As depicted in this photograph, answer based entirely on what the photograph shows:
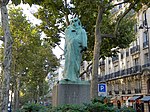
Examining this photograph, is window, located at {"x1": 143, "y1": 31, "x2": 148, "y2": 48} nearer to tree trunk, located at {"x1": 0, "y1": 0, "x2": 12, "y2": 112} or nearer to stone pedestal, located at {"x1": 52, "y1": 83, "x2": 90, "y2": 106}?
tree trunk, located at {"x1": 0, "y1": 0, "x2": 12, "y2": 112}

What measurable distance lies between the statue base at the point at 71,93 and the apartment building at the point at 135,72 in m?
22.0

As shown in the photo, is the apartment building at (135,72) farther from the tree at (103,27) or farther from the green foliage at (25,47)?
the green foliage at (25,47)

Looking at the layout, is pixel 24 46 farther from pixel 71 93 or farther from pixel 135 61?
pixel 71 93

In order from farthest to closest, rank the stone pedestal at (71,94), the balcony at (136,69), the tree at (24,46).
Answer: the balcony at (136,69) < the tree at (24,46) < the stone pedestal at (71,94)

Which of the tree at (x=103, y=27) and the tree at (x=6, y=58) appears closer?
the tree at (x=6, y=58)

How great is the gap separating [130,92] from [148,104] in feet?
17.9

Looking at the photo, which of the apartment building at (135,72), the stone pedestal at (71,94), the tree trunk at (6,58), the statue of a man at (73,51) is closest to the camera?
the stone pedestal at (71,94)

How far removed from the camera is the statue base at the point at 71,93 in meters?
7.80

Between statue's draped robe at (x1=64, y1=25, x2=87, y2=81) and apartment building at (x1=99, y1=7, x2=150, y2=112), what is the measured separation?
2143cm

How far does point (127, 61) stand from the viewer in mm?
39375

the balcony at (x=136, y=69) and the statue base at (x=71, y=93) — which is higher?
the balcony at (x=136, y=69)

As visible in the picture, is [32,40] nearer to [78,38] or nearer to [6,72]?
[6,72]

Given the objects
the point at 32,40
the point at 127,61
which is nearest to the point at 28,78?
the point at 32,40

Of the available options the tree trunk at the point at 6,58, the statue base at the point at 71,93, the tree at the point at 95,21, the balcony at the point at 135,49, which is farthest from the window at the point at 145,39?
the statue base at the point at 71,93
